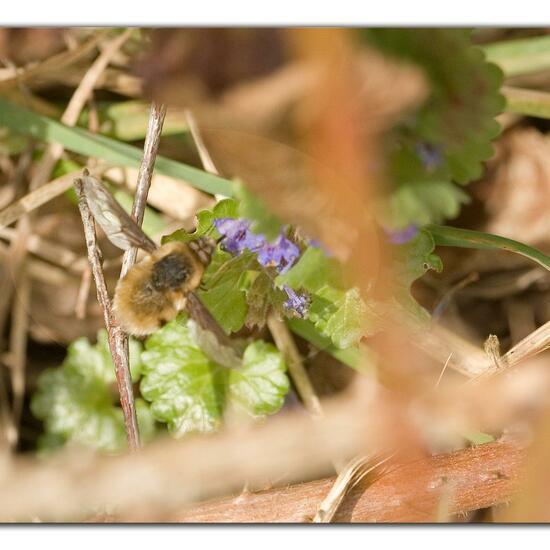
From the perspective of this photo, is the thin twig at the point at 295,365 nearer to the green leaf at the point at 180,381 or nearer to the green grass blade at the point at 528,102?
the green leaf at the point at 180,381

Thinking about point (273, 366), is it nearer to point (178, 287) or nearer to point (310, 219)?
point (178, 287)

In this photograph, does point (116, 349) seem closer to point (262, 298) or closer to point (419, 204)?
point (262, 298)

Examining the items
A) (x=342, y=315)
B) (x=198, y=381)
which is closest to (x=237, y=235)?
(x=342, y=315)

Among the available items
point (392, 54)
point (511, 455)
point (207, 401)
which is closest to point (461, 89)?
point (392, 54)

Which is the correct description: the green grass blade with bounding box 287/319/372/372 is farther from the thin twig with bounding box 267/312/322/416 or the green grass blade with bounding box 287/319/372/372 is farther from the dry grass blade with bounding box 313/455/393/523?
the dry grass blade with bounding box 313/455/393/523

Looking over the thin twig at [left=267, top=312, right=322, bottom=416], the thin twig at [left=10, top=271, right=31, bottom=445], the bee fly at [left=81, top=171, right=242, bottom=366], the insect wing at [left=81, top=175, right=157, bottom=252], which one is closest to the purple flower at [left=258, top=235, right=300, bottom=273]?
the bee fly at [left=81, top=171, right=242, bottom=366]

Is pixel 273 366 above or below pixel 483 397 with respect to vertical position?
above

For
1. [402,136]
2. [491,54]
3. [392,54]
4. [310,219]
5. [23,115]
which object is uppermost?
[23,115]

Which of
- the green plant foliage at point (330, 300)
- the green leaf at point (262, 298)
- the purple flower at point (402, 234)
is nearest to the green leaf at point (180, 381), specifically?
the green leaf at point (262, 298)
